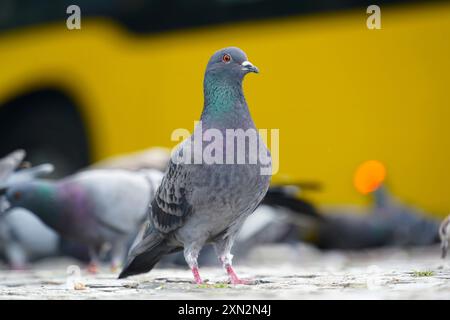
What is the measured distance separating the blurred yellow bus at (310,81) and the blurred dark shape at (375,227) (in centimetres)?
28

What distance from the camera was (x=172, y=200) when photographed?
12.6ft

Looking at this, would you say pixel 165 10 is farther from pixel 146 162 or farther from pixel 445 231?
pixel 445 231

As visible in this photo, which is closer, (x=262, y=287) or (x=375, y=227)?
(x=262, y=287)

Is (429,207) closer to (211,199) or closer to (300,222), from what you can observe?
(300,222)

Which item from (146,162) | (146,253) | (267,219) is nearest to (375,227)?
(267,219)

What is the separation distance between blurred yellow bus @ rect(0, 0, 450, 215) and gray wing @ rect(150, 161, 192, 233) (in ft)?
11.3

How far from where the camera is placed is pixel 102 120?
10.7 m

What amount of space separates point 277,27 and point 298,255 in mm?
2831

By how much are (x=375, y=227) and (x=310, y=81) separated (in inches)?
67.8

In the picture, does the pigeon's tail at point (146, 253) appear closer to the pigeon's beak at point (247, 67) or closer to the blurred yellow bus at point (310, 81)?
the pigeon's beak at point (247, 67)

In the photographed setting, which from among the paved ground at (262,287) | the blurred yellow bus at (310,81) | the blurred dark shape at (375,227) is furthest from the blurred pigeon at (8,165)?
the blurred dark shape at (375,227)

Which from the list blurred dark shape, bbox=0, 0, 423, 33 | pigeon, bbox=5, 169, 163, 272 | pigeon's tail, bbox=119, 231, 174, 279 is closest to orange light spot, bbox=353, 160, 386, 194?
blurred dark shape, bbox=0, 0, 423, 33

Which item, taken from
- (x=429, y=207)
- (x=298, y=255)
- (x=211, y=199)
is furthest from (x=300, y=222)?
(x=211, y=199)

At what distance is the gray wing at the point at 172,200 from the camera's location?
3758 millimetres
